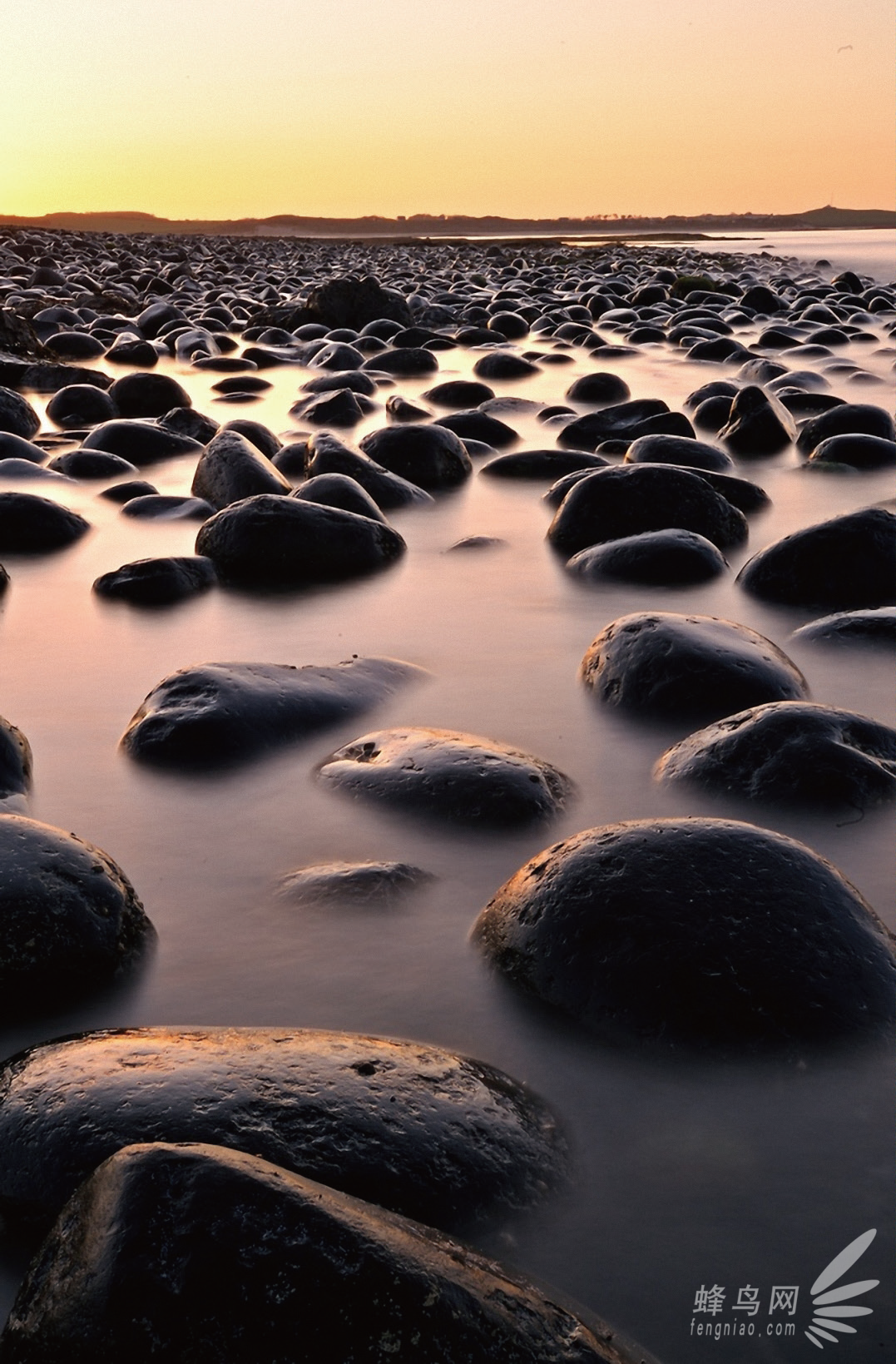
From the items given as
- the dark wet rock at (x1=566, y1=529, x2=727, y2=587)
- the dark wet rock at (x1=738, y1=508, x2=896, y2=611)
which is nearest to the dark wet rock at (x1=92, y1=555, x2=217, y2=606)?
the dark wet rock at (x1=566, y1=529, x2=727, y2=587)

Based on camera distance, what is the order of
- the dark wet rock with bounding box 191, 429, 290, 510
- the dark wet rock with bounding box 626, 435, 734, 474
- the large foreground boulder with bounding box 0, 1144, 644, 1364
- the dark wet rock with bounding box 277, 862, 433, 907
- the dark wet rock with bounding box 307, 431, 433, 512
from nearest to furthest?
the large foreground boulder with bounding box 0, 1144, 644, 1364 → the dark wet rock with bounding box 277, 862, 433, 907 → the dark wet rock with bounding box 191, 429, 290, 510 → the dark wet rock with bounding box 307, 431, 433, 512 → the dark wet rock with bounding box 626, 435, 734, 474

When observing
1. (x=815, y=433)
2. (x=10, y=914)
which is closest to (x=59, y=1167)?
(x=10, y=914)

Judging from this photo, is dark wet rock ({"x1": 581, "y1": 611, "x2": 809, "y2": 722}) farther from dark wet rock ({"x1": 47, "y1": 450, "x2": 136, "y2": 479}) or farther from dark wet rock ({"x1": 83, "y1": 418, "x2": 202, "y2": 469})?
dark wet rock ({"x1": 83, "y1": 418, "x2": 202, "y2": 469})

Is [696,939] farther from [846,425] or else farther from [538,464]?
[846,425]

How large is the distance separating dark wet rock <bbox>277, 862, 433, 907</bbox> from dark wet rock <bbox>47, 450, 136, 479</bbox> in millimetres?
3561

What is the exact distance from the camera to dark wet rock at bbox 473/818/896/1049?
1.43 metres

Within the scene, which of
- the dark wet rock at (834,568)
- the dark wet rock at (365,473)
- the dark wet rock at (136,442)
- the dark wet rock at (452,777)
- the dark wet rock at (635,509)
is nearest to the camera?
the dark wet rock at (452,777)

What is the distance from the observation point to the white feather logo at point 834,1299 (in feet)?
3.56

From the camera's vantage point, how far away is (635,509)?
3850 millimetres

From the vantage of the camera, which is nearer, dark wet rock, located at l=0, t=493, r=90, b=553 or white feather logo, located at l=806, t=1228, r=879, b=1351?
white feather logo, located at l=806, t=1228, r=879, b=1351

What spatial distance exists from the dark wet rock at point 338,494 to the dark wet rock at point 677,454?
120 cm

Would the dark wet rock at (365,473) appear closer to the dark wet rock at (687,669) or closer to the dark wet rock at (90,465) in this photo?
the dark wet rock at (90,465)

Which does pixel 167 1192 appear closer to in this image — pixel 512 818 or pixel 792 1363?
pixel 792 1363

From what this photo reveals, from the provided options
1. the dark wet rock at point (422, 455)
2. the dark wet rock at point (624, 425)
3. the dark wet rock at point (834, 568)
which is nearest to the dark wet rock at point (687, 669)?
the dark wet rock at point (834, 568)
